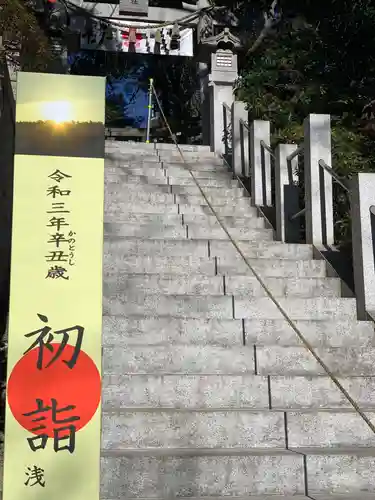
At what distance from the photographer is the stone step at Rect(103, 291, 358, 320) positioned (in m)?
3.65

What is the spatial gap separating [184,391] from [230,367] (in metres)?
0.35

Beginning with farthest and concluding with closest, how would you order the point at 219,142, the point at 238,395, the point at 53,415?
the point at 219,142 < the point at 238,395 < the point at 53,415

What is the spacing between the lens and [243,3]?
10.1 m

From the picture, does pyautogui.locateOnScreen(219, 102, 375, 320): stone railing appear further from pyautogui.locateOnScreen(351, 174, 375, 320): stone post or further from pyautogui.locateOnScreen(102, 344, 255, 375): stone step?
pyautogui.locateOnScreen(102, 344, 255, 375): stone step

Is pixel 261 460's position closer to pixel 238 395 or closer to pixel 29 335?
pixel 238 395

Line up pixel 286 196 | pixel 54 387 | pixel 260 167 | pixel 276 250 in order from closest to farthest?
1. pixel 54 387
2. pixel 276 250
3. pixel 286 196
4. pixel 260 167

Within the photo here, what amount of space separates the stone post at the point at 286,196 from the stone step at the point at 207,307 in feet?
4.73

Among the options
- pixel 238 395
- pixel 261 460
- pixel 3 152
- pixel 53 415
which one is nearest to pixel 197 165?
pixel 3 152

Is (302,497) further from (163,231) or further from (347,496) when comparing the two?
(163,231)

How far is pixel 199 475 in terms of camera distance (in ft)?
8.48

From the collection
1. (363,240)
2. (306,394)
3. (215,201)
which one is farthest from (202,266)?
(215,201)

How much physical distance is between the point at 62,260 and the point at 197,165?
515 centimetres

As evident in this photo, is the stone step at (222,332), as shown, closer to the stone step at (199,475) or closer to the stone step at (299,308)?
the stone step at (299,308)

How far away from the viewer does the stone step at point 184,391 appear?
9.95 ft
